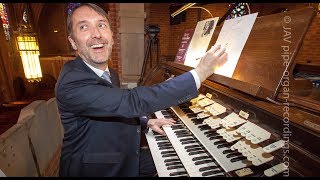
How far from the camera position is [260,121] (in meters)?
1.36

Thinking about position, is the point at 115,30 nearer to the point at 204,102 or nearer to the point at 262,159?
the point at 204,102

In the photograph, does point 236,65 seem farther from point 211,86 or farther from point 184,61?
point 184,61

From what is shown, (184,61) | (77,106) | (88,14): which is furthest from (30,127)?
(184,61)

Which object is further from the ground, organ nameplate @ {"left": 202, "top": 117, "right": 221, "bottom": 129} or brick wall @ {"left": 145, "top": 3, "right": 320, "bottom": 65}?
brick wall @ {"left": 145, "top": 3, "right": 320, "bottom": 65}

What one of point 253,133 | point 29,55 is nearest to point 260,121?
point 253,133

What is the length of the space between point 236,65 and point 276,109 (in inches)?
21.0

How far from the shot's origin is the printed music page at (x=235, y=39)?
1.62m

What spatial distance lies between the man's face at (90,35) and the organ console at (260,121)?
0.96 metres

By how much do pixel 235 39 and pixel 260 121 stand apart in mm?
700

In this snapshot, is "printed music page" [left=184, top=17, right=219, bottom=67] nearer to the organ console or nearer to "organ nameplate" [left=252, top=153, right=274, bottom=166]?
the organ console

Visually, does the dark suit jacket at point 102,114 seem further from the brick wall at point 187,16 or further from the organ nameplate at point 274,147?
the brick wall at point 187,16

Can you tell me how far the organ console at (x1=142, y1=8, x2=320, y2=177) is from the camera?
112cm

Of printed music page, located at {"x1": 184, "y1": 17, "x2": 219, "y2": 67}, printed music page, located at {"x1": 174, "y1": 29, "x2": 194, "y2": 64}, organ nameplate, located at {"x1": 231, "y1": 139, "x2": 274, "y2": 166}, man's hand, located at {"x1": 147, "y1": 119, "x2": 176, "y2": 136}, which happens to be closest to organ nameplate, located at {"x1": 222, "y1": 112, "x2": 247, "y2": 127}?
organ nameplate, located at {"x1": 231, "y1": 139, "x2": 274, "y2": 166}

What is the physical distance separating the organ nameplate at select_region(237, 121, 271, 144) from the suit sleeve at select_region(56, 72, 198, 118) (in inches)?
15.4
